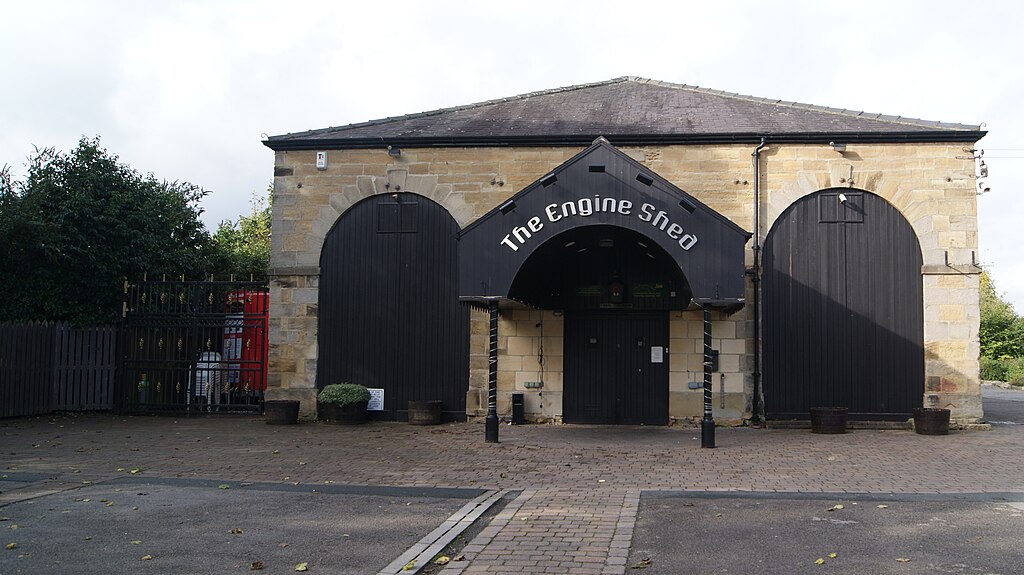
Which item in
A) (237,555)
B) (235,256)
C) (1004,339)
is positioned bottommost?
(237,555)

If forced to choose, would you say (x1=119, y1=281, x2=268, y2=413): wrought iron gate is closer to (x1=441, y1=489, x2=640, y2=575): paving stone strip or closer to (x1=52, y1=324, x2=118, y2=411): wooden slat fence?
(x1=52, y1=324, x2=118, y2=411): wooden slat fence

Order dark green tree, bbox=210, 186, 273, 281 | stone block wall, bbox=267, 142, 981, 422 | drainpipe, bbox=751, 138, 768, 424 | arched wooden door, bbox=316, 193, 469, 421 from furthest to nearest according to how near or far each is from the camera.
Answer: dark green tree, bbox=210, 186, 273, 281 < arched wooden door, bbox=316, 193, 469, 421 < drainpipe, bbox=751, 138, 768, 424 < stone block wall, bbox=267, 142, 981, 422

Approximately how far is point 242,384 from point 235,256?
11.6m

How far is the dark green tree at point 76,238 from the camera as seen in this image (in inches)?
699

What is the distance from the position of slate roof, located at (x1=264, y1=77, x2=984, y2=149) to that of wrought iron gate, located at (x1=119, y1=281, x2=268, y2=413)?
375 cm

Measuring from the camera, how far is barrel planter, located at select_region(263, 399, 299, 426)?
53.9 feet

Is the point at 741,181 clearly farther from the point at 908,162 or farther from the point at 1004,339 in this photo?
the point at 1004,339

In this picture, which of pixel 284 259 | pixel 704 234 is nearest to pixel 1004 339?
pixel 704 234

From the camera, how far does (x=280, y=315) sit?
17359mm

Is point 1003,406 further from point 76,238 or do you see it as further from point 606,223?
point 76,238

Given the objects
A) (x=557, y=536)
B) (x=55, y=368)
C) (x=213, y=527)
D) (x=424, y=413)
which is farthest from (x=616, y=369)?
(x=55, y=368)

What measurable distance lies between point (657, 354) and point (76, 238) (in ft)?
A: 41.9

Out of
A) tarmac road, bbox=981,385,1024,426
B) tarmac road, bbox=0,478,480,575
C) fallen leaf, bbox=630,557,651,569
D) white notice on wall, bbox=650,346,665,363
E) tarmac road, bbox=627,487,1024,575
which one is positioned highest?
white notice on wall, bbox=650,346,665,363

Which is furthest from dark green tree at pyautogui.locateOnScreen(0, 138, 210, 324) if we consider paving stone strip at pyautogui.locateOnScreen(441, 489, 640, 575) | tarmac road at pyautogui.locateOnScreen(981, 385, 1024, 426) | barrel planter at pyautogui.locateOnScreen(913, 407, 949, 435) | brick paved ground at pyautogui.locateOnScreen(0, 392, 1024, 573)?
tarmac road at pyautogui.locateOnScreen(981, 385, 1024, 426)
